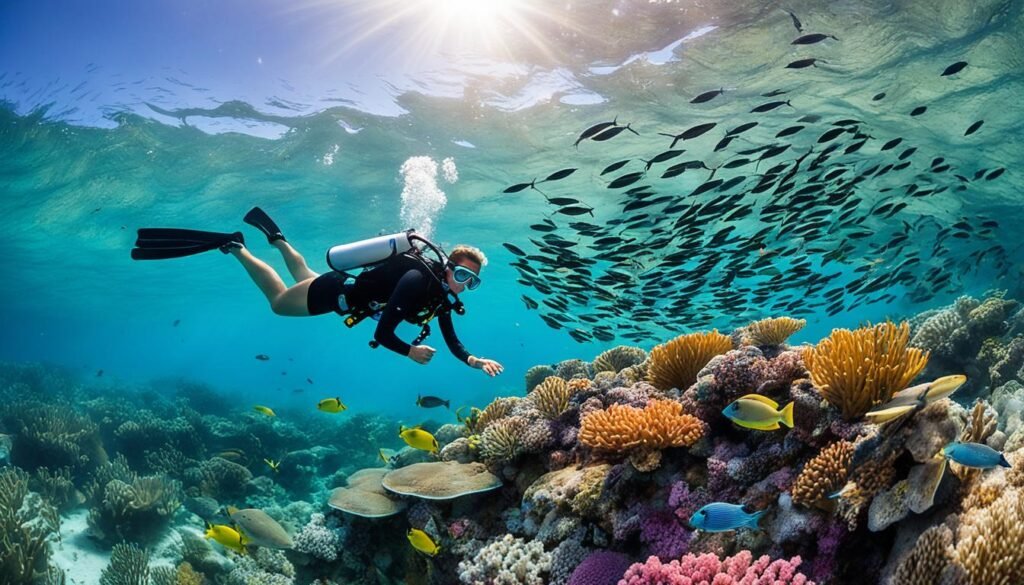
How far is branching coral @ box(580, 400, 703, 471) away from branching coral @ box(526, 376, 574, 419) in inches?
53.3

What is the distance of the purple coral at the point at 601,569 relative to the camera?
153 inches

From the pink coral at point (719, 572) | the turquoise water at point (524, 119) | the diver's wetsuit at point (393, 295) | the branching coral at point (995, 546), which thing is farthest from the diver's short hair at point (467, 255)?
the turquoise water at point (524, 119)

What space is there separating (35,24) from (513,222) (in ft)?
64.8

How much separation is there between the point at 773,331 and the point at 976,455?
12.0 ft

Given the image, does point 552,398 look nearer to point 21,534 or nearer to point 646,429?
point 646,429

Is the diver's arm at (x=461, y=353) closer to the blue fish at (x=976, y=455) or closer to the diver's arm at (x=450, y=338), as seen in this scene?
the diver's arm at (x=450, y=338)

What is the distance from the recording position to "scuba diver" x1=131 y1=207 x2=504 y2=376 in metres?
5.70

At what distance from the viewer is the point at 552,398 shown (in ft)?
20.3

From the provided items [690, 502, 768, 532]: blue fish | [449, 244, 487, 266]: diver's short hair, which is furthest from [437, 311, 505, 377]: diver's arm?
[690, 502, 768, 532]: blue fish

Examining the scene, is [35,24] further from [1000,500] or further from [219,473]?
[1000,500]

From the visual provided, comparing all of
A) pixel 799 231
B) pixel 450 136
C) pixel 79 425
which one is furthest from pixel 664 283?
pixel 79 425

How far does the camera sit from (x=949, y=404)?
3.20 metres

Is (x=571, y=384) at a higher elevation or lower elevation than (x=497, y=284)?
higher

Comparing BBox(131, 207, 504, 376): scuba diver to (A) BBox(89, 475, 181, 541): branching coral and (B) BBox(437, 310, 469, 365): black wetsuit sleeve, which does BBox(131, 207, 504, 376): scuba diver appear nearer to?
(B) BBox(437, 310, 469, 365): black wetsuit sleeve
